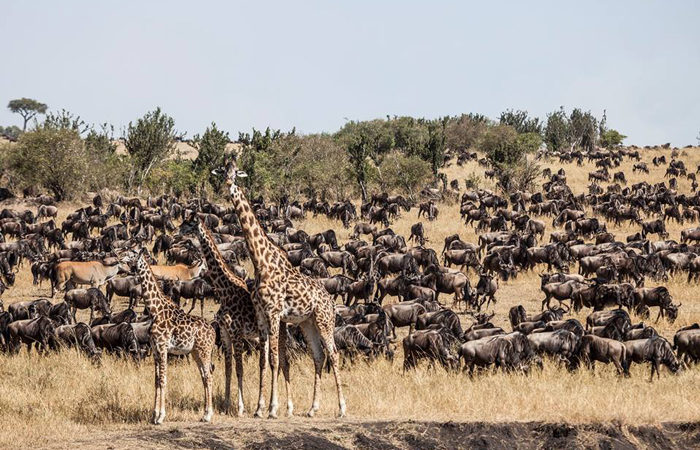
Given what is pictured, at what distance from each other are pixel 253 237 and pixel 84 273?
1394cm

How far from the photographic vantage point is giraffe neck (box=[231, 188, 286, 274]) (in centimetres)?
1268

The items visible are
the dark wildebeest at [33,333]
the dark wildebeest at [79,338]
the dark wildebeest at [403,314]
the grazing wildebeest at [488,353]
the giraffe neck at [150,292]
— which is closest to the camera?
the giraffe neck at [150,292]

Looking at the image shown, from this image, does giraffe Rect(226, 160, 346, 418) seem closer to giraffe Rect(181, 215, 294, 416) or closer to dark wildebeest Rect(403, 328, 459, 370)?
giraffe Rect(181, 215, 294, 416)

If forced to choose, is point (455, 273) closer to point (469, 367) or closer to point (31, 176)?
point (469, 367)

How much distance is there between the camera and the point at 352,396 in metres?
14.1

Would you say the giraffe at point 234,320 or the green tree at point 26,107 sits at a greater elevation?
the green tree at point 26,107

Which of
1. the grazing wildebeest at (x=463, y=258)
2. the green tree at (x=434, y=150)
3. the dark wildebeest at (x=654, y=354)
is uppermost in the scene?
the green tree at (x=434, y=150)

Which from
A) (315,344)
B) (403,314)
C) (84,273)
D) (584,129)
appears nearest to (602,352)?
(403,314)

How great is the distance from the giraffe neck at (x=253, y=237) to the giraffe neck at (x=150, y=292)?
4.66 ft

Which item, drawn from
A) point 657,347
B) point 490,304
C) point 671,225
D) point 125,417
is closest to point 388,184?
point 671,225

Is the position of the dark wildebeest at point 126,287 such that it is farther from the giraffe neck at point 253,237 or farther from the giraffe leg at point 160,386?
the giraffe leg at point 160,386

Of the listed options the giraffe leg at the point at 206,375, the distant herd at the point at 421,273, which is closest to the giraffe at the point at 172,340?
the giraffe leg at the point at 206,375

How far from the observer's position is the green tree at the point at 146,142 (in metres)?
50.4

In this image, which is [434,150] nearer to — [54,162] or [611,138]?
[54,162]
